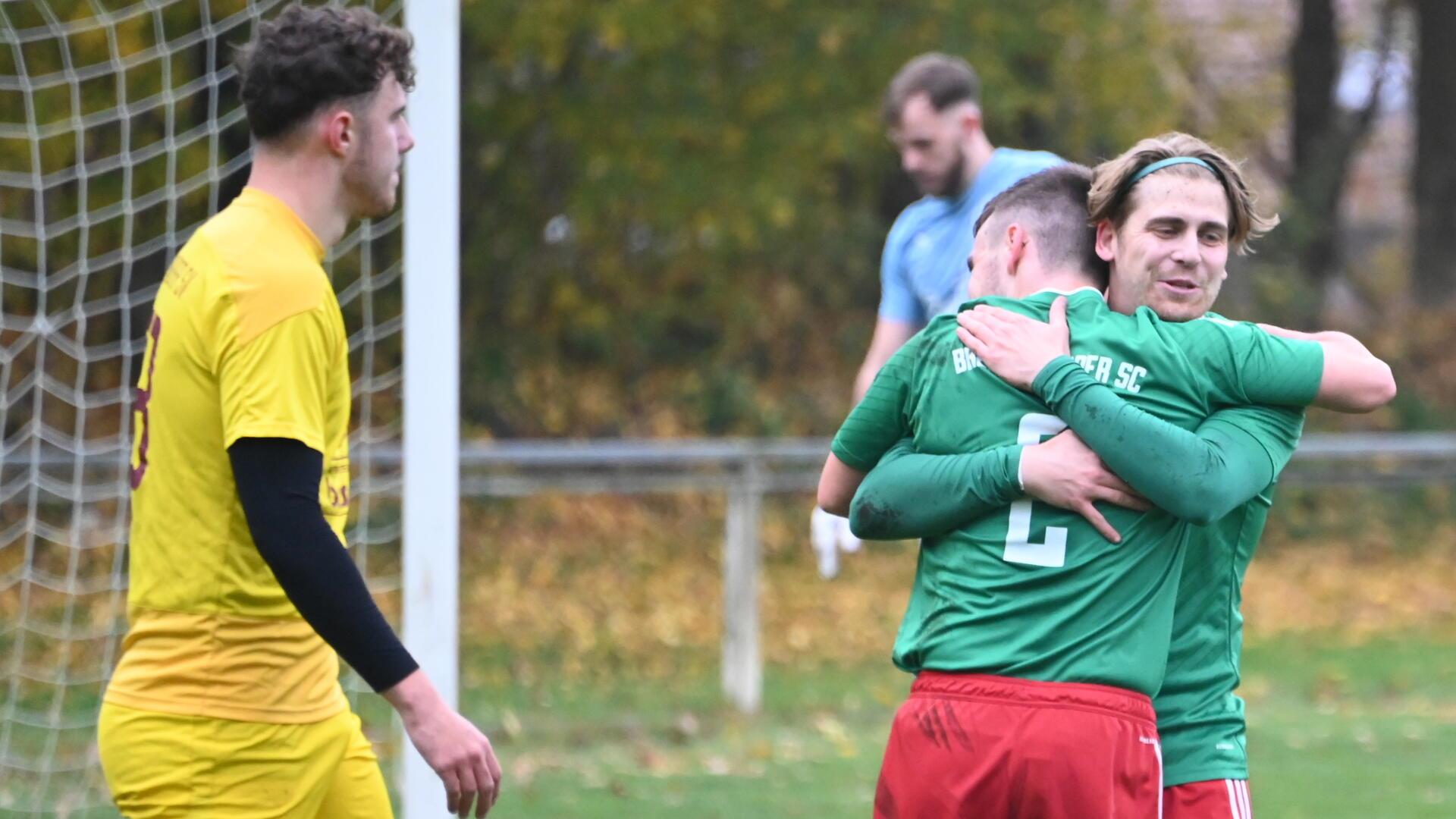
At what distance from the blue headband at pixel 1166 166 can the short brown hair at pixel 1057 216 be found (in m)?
0.12

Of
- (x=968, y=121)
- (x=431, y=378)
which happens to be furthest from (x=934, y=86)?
(x=431, y=378)

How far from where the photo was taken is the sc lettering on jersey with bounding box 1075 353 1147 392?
2.84 meters

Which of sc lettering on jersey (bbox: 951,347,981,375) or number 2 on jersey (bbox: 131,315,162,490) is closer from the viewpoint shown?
sc lettering on jersey (bbox: 951,347,981,375)

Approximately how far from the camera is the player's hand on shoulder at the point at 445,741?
2.90m

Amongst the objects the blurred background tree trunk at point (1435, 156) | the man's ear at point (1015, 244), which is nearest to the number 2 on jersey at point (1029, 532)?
A: the man's ear at point (1015, 244)

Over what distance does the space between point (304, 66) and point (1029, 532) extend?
1468mm

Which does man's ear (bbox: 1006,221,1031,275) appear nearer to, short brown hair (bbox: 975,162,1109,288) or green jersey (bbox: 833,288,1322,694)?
short brown hair (bbox: 975,162,1109,288)

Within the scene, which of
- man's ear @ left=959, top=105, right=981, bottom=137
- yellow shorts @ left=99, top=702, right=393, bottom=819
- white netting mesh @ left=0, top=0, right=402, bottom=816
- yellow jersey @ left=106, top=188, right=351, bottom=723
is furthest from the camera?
white netting mesh @ left=0, top=0, right=402, bottom=816

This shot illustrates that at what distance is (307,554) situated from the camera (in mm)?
2838

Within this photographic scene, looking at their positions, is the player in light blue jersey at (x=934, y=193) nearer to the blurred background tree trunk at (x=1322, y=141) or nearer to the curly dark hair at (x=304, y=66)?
the curly dark hair at (x=304, y=66)

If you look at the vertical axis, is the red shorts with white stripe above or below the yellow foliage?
above

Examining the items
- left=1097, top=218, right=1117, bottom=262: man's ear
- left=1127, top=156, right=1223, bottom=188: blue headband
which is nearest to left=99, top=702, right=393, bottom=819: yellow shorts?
left=1097, top=218, right=1117, bottom=262: man's ear

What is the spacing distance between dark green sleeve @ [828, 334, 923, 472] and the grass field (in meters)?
3.68

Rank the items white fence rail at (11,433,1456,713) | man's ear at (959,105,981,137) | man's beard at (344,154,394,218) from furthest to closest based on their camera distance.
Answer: white fence rail at (11,433,1456,713)
man's ear at (959,105,981,137)
man's beard at (344,154,394,218)
